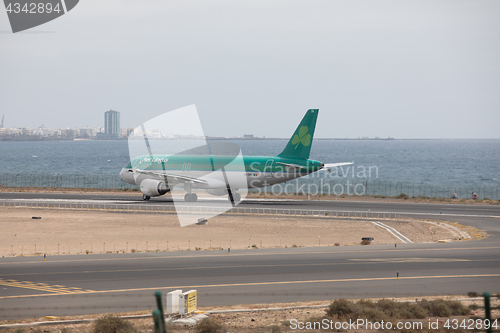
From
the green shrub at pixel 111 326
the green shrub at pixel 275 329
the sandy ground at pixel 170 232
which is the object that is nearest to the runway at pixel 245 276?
the green shrub at pixel 111 326

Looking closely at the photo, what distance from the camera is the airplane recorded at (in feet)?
193

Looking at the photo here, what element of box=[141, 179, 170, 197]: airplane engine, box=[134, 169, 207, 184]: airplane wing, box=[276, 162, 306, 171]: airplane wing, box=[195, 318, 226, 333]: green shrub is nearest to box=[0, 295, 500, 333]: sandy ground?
box=[195, 318, 226, 333]: green shrub

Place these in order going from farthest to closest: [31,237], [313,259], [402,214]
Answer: [402,214]
[31,237]
[313,259]

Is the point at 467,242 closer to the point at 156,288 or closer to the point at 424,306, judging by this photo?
Result: the point at 424,306

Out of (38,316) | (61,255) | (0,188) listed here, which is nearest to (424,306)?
(38,316)

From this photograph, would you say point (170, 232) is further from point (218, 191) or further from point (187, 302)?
point (187, 302)

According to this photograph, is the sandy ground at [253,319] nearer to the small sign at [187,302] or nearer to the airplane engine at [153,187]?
the small sign at [187,302]

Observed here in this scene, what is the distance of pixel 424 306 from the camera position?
65.6ft

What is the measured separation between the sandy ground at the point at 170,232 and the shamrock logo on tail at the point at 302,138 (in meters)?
10.7

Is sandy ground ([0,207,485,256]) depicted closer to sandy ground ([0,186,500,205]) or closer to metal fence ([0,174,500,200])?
sandy ground ([0,186,500,205])

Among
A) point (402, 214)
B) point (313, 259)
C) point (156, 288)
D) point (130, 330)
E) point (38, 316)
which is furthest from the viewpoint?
point (402, 214)

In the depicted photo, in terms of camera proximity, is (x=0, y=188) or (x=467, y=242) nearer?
(x=467, y=242)

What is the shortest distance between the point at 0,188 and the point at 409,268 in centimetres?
7627

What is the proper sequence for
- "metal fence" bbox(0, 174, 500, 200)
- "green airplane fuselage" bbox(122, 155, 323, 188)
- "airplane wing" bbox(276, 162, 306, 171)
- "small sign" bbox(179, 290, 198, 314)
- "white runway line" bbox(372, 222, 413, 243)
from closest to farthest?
"small sign" bbox(179, 290, 198, 314), "white runway line" bbox(372, 222, 413, 243), "airplane wing" bbox(276, 162, 306, 171), "green airplane fuselage" bbox(122, 155, 323, 188), "metal fence" bbox(0, 174, 500, 200)
